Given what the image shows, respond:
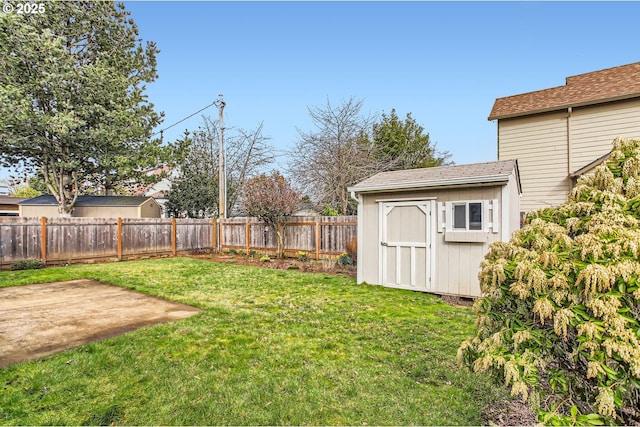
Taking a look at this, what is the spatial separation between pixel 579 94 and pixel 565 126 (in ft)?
3.12

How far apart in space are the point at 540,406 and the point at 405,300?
3.73 meters

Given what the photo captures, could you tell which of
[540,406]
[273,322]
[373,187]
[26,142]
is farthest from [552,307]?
[26,142]

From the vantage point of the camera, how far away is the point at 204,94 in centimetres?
A: 1484

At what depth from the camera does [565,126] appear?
29.0 ft

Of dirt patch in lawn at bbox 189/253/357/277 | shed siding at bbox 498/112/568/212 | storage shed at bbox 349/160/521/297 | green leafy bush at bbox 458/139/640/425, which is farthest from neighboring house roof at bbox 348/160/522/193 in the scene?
shed siding at bbox 498/112/568/212

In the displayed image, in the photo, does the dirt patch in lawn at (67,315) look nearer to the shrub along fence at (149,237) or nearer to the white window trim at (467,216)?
the shrub along fence at (149,237)

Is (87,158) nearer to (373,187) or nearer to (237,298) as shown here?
(237,298)

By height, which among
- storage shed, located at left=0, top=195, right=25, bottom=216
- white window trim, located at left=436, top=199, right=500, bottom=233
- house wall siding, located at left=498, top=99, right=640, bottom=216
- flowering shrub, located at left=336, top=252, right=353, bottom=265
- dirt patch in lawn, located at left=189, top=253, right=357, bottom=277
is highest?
house wall siding, located at left=498, top=99, right=640, bottom=216

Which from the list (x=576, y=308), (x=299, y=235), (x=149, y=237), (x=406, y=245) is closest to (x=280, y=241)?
(x=299, y=235)

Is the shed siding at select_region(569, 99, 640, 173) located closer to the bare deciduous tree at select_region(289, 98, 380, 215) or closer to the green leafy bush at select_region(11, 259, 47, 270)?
the bare deciduous tree at select_region(289, 98, 380, 215)

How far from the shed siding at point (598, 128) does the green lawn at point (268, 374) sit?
22.8 feet

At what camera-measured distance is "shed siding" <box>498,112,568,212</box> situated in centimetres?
881

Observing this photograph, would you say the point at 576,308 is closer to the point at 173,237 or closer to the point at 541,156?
the point at 541,156

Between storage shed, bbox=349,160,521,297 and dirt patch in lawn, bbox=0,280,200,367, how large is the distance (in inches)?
146
